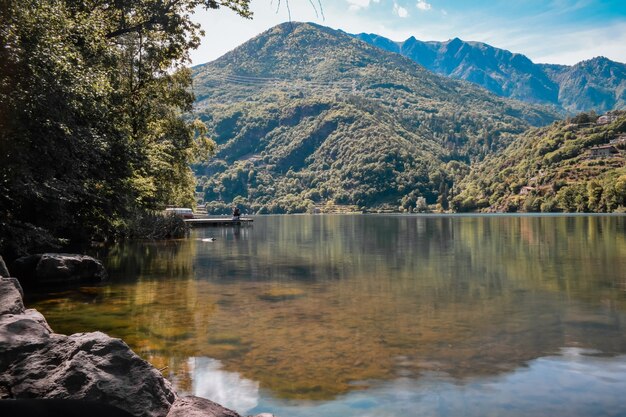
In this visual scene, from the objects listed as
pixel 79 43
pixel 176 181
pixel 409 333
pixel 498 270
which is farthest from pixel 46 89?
pixel 176 181

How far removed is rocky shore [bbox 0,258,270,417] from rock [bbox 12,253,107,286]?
13.2 m

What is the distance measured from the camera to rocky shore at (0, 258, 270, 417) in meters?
6.42

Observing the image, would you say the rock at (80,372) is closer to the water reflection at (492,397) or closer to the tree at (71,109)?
the water reflection at (492,397)

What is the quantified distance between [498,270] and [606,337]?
13.2 metres

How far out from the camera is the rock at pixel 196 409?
601cm

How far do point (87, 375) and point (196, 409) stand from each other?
6.08ft

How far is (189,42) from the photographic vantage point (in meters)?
34.2

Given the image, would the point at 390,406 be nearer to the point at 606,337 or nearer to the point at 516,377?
the point at 516,377

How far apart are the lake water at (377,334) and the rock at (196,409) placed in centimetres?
172

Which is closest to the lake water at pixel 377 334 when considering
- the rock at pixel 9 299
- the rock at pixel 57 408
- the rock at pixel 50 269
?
the rock at pixel 50 269

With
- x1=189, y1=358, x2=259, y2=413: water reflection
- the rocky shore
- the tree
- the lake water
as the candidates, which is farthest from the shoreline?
the tree

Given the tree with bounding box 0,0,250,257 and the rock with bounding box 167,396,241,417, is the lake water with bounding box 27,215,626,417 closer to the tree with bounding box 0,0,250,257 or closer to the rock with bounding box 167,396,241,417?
the rock with bounding box 167,396,241,417

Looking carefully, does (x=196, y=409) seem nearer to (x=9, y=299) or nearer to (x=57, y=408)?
(x=57, y=408)

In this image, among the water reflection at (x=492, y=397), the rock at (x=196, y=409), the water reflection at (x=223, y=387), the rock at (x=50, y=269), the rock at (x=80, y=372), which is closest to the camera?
the rock at (x=196, y=409)
